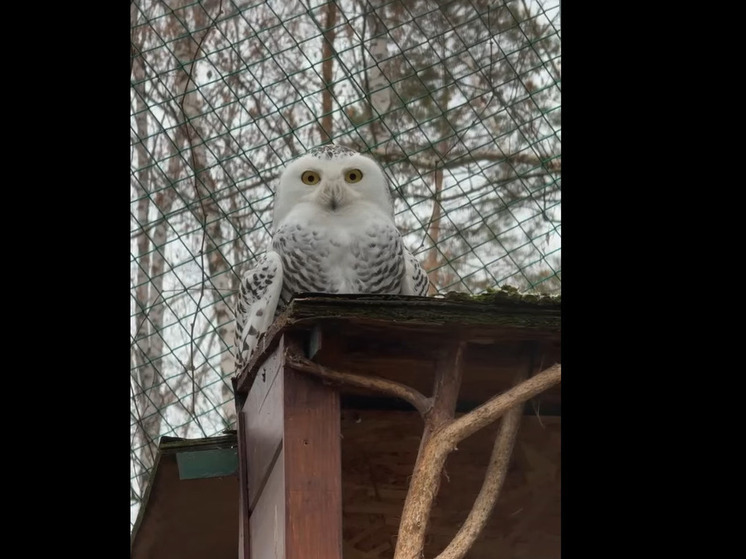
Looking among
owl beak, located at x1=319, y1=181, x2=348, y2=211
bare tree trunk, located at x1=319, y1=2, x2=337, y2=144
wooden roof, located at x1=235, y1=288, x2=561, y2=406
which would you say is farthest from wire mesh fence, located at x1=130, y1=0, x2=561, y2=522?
wooden roof, located at x1=235, y1=288, x2=561, y2=406

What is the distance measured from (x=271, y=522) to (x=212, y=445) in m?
0.51

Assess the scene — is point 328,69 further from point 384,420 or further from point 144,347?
point 384,420

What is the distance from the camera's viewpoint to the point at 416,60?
13.3 ft

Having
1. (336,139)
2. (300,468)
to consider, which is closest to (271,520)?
(300,468)

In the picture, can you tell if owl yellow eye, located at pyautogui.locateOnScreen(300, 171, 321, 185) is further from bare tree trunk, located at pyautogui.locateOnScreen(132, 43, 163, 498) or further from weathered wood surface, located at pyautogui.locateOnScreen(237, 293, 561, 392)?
bare tree trunk, located at pyautogui.locateOnScreen(132, 43, 163, 498)

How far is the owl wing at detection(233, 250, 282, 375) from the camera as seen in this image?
8.17 feet

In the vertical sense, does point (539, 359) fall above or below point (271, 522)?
above

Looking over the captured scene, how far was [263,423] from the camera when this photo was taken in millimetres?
2076

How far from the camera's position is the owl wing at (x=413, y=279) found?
264 centimetres

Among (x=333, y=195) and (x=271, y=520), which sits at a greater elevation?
(x=333, y=195)

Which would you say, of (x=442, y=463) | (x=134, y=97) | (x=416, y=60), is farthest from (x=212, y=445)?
(x=416, y=60)

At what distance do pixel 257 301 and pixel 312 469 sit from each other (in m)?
0.76

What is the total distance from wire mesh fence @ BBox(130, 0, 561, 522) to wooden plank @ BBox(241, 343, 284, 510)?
1.21 meters
